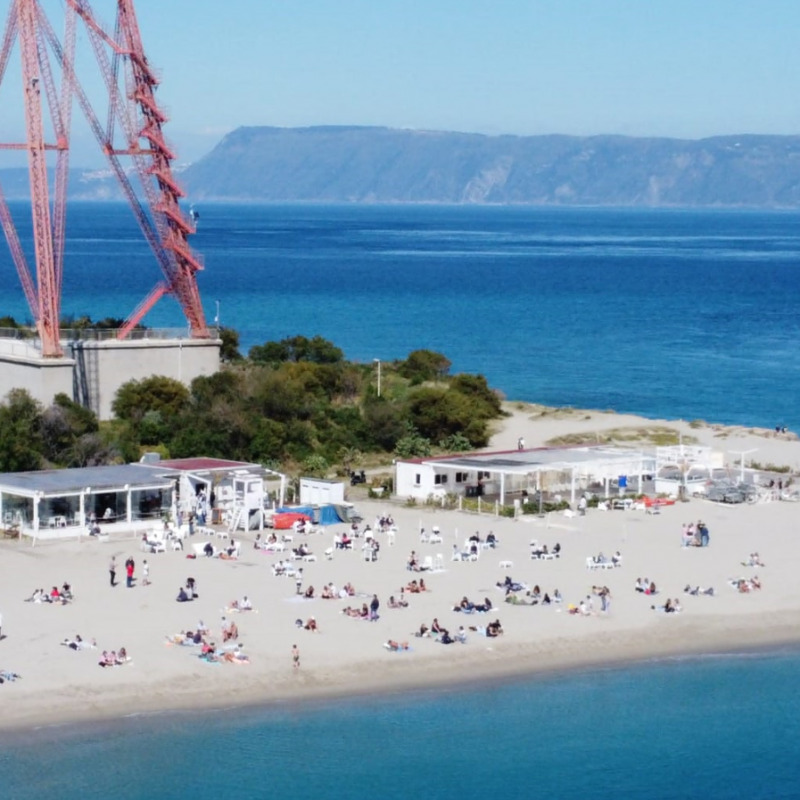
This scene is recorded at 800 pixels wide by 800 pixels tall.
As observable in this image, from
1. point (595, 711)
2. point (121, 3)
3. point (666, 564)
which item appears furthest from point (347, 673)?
point (121, 3)

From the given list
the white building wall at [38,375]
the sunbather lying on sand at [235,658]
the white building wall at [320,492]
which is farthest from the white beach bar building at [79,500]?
the sunbather lying on sand at [235,658]

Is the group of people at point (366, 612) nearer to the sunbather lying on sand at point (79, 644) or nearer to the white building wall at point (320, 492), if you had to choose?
the sunbather lying on sand at point (79, 644)

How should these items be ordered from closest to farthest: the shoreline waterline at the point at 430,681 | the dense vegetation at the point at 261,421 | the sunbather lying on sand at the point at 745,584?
the shoreline waterline at the point at 430,681, the sunbather lying on sand at the point at 745,584, the dense vegetation at the point at 261,421

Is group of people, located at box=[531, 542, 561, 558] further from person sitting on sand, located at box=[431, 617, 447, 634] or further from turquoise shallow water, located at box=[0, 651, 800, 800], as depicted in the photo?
turquoise shallow water, located at box=[0, 651, 800, 800]

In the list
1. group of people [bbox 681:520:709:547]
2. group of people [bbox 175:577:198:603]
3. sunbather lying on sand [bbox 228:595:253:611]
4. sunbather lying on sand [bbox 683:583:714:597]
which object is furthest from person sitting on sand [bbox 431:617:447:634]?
group of people [bbox 681:520:709:547]

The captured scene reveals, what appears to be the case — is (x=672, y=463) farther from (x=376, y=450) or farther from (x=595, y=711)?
(x=595, y=711)

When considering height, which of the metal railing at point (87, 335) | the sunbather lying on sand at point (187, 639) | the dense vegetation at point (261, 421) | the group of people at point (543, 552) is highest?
Answer: the metal railing at point (87, 335)

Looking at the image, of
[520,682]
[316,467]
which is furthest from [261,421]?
[520,682]
